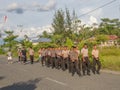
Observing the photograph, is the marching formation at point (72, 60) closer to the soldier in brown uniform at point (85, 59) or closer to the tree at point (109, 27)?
the soldier in brown uniform at point (85, 59)

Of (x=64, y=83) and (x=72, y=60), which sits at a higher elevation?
(x=72, y=60)

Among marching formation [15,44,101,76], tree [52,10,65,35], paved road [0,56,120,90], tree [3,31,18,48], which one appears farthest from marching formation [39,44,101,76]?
tree [3,31,18,48]

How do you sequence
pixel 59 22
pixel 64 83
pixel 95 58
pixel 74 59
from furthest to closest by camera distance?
pixel 59 22
pixel 95 58
pixel 74 59
pixel 64 83

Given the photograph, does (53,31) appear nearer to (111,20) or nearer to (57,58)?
(57,58)

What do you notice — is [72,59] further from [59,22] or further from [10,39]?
[10,39]

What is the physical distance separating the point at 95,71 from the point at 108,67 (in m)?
2.64

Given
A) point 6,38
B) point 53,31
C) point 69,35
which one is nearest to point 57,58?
point 69,35

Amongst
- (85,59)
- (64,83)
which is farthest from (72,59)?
(64,83)

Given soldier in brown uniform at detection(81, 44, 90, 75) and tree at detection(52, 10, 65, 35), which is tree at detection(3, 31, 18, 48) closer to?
tree at detection(52, 10, 65, 35)

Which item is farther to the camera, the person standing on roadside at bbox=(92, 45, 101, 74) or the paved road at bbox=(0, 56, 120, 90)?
the person standing on roadside at bbox=(92, 45, 101, 74)

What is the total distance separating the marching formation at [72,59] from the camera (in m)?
19.3

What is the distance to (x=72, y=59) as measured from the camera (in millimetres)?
19297

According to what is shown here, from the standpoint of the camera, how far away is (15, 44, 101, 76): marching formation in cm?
1934

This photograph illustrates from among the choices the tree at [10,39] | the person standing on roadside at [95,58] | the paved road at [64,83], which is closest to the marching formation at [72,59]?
the person standing on roadside at [95,58]
